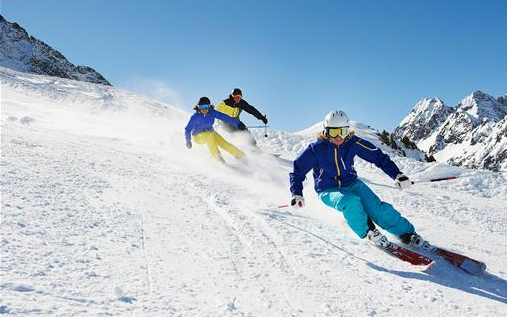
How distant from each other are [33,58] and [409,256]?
6338 centimetres

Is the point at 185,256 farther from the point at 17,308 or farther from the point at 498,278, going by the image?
the point at 498,278

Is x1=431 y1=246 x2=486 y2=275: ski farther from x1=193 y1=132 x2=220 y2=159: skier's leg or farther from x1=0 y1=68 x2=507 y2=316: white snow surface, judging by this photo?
x1=193 y1=132 x2=220 y2=159: skier's leg

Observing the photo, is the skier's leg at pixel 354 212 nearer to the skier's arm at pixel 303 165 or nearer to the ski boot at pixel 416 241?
the ski boot at pixel 416 241

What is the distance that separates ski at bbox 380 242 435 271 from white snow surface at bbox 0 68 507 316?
9 centimetres

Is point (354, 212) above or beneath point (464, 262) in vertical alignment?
above

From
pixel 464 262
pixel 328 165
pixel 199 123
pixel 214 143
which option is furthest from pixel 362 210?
pixel 199 123

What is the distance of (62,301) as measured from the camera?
2775 millimetres

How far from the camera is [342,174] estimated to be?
18.0 feet

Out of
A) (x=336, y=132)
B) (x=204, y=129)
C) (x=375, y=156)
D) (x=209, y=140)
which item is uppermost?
(x=204, y=129)

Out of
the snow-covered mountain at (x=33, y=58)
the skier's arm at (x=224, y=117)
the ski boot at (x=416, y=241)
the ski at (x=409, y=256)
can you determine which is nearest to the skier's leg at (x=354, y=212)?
the ski at (x=409, y=256)

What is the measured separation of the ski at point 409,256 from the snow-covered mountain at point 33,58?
5681 centimetres

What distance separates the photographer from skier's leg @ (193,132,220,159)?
9883 millimetres

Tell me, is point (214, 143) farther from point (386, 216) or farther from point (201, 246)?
point (201, 246)

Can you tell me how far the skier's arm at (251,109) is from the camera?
12102 millimetres
